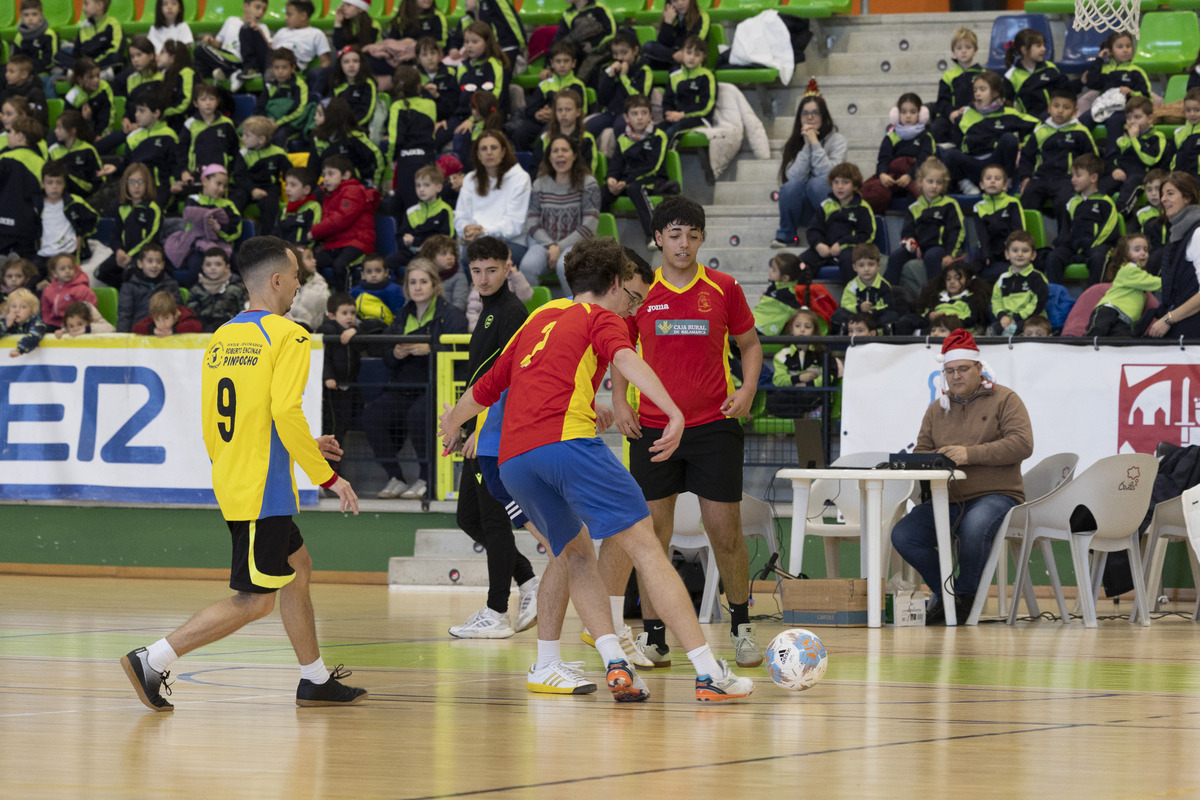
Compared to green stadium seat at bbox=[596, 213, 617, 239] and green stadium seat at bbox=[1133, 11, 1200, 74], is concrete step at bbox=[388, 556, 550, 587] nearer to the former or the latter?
green stadium seat at bbox=[596, 213, 617, 239]

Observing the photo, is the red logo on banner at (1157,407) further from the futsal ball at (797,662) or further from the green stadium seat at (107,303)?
the green stadium seat at (107,303)

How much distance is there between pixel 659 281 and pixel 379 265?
6.26m

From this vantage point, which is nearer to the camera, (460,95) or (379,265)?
(379,265)

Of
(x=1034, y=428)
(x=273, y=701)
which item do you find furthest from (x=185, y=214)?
(x=273, y=701)

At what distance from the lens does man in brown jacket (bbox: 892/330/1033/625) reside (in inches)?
364

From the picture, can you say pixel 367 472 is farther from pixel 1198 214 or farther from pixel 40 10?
pixel 40 10

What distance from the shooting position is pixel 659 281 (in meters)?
7.08

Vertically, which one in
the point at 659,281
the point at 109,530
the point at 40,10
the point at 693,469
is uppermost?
the point at 40,10

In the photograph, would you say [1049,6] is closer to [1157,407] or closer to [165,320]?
[1157,407]

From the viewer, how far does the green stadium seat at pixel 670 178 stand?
14.0 meters

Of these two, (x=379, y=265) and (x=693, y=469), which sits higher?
(x=379, y=265)

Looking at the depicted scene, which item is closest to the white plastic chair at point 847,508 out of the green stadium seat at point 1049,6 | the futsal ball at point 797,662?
the futsal ball at point 797,662

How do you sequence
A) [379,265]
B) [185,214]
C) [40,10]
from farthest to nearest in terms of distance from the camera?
[40,10]
[185,214]
[379,265]

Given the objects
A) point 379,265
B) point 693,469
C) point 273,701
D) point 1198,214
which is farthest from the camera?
point 379,265
